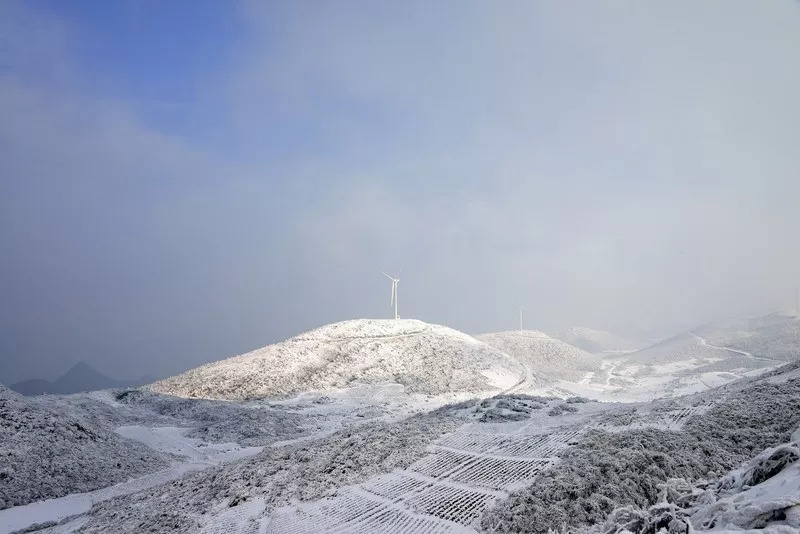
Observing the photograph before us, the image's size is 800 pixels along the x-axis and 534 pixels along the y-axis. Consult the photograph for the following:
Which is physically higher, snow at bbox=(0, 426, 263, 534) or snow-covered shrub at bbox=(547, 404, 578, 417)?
snow-covered shrub at bbox=(547, 404, 578, 417)

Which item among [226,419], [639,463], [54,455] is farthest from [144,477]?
[639,463]

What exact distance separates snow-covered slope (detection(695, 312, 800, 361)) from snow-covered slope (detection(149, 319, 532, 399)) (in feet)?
65.2

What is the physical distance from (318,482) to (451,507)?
2741mm

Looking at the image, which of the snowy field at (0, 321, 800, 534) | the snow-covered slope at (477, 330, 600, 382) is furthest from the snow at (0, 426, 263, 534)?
the snow-covered slope at (477, 330, 600, 382)

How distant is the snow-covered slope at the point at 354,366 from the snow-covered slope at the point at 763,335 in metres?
19.9

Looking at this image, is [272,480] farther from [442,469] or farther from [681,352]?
[681,352]

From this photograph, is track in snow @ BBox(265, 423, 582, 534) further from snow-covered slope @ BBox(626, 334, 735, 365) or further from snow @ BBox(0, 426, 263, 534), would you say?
snow-covered slope @ BBox(626, 334, 735, 365)

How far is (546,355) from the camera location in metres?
43.2

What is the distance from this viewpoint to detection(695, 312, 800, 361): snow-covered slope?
36.8 m

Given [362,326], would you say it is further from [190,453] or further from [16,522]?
[16,522]

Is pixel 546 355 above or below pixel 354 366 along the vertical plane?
below

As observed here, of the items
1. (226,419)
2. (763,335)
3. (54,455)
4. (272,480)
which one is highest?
(763,335)

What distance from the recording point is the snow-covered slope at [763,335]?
3678cm

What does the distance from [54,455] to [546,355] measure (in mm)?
37803
